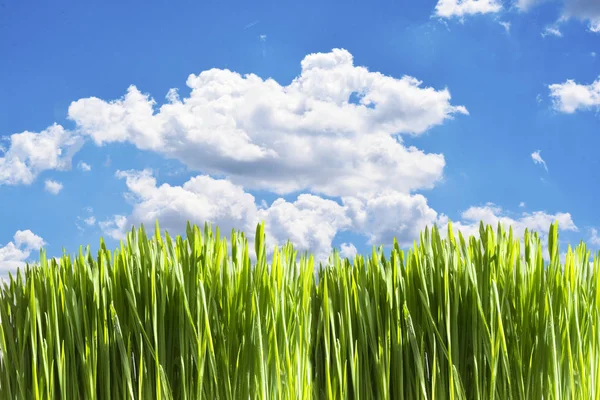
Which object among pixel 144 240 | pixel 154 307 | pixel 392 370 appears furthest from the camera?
pixel 392 370

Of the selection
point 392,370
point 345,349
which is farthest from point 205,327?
point 392,370

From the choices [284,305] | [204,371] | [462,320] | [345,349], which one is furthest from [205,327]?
[462,320]

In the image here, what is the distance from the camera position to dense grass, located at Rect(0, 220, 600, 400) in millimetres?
2822

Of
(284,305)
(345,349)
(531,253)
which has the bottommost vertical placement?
(345,349)

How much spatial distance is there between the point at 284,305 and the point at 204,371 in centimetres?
49

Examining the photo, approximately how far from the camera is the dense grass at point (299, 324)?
2.82 m

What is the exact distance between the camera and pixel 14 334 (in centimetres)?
303

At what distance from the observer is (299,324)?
299 centimetres

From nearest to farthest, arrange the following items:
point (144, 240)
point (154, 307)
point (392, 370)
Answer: point (154, 307)
point (144, 240)
point (392, 370)

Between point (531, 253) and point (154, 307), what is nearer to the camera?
point (154, 307)

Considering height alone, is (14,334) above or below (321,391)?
above

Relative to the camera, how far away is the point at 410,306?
10.3 ft

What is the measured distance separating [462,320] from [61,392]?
2051mm

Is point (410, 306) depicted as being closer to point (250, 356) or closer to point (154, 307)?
point (250, 356)
